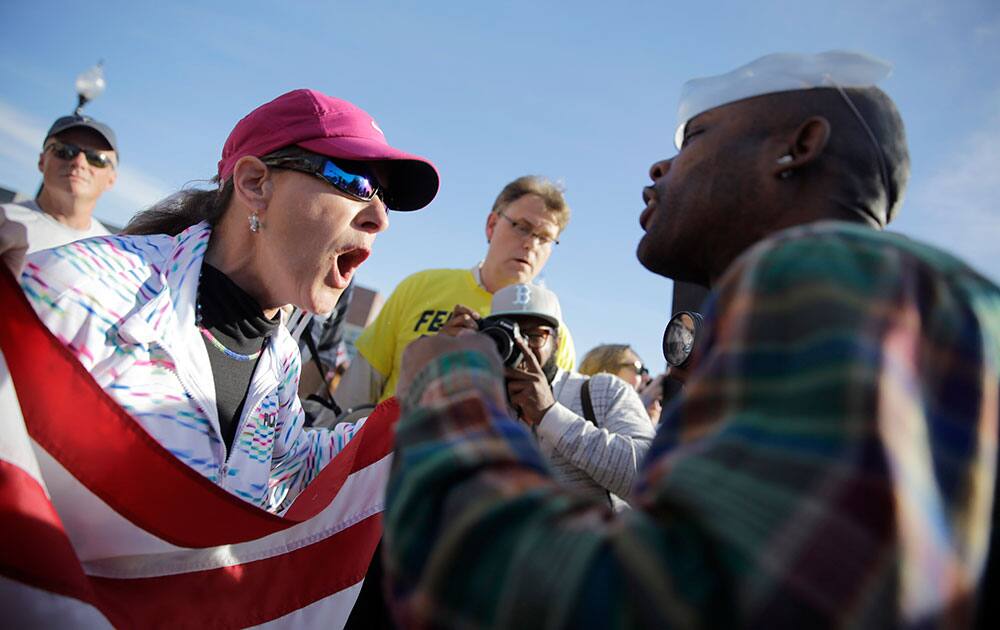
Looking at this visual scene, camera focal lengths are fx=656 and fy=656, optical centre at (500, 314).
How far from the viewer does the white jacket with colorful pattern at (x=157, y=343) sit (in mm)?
1719

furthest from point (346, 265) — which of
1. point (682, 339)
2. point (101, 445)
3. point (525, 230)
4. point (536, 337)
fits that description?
point (525, 230)

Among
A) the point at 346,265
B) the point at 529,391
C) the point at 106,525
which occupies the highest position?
the point at 346,265

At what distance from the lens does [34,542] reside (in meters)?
1.40

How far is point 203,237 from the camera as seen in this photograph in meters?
2.30

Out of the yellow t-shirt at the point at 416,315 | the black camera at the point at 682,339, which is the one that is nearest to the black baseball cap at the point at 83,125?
the yellow t-shirt at the point at 416,315

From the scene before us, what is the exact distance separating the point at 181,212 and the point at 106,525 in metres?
1.33

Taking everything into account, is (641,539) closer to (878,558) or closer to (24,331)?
(878,558)

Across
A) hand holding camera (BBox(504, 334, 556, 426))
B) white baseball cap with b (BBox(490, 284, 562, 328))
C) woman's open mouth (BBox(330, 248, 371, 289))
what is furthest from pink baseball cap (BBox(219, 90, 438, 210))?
hand holding camera (BBox(504, 334, 556, 426))

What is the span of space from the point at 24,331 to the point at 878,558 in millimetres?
1785

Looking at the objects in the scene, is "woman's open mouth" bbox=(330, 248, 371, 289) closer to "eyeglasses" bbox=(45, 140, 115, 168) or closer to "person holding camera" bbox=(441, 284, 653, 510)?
"person holding camera" bbox=(441, 284, 653, 510)

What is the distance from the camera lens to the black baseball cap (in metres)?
4.96

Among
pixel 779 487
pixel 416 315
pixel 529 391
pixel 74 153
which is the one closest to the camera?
pixel 779 487

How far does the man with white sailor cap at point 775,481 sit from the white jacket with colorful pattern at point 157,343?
115 centimetres

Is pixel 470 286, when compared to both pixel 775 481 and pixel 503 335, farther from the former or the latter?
pixel 775 481
